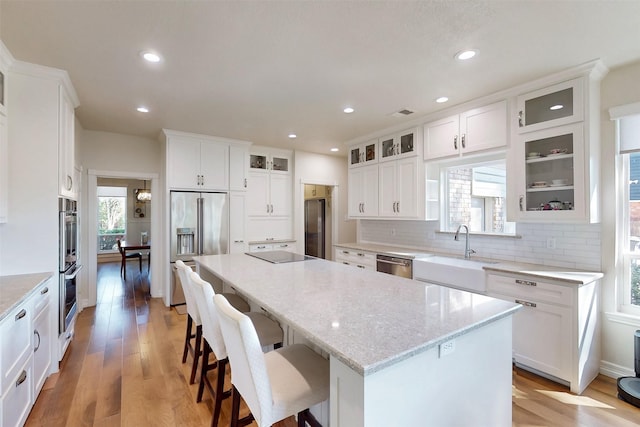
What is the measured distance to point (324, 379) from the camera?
138 centimetres

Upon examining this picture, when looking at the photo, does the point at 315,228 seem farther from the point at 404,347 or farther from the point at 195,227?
the point at 404,347

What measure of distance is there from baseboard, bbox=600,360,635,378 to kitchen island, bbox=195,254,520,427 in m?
1.81

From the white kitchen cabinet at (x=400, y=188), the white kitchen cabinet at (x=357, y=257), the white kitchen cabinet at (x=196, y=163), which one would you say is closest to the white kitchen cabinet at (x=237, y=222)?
the white kitchen cabinet at (x=196, y=163)

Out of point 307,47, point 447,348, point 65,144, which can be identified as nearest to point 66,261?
point 65,144

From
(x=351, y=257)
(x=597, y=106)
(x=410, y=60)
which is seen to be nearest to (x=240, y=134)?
(x=351, y=257)

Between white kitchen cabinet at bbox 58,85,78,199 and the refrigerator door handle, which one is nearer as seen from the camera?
white kitchen cabinet at bbox 58,85,78,199

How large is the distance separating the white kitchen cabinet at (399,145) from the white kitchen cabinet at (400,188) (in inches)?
3.3

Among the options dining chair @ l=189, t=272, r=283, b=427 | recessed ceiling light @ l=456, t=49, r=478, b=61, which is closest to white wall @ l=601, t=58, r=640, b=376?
recessed ceiling light @ l=456, t=49, r=478, b=61

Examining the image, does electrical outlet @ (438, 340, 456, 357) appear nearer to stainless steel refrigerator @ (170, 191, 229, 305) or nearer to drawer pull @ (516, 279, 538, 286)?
drawer pull @ (516, 279, 538, 286)

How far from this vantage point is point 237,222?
16.0 ft

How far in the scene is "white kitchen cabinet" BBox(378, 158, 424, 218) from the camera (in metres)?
3.81

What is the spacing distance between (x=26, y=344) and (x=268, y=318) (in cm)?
156

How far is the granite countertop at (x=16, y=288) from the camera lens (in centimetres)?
170

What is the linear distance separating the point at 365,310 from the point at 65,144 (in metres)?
3.13
